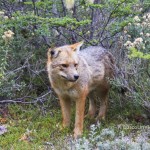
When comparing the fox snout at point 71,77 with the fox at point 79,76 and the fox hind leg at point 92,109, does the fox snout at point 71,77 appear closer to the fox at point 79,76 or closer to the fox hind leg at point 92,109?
the fox at point 79,76

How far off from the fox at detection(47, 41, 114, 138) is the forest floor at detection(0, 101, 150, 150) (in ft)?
0.85

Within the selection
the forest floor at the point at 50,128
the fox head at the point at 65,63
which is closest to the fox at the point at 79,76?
the fox head at the point at 65,63

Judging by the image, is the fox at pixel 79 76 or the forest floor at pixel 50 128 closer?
the forest floor at pixel 50 128

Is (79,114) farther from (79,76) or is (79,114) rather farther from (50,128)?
(50,128)

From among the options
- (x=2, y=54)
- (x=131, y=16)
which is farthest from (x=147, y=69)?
(x=2, y=54)

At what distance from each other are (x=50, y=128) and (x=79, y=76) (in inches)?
47.3

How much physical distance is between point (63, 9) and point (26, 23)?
119cm

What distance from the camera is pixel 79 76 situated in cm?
694

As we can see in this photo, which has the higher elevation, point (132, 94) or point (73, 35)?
point (73, 35)

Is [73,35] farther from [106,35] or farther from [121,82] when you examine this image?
[121,82]

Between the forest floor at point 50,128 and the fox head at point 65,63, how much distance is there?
974 millimetres

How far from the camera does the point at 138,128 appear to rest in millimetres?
7066

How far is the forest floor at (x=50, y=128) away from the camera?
6609 millimetres

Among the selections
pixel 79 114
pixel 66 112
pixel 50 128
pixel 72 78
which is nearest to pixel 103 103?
pixel 66 112
